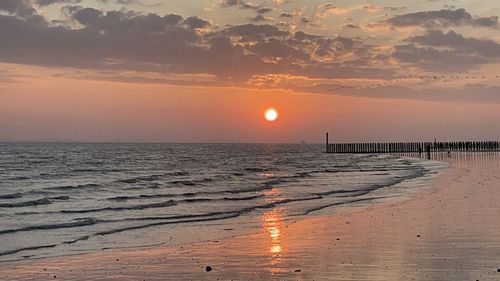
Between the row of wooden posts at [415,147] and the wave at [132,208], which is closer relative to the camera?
the wave at [132,208]

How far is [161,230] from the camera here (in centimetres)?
1712

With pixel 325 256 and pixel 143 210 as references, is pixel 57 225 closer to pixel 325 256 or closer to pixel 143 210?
pixel 143 210

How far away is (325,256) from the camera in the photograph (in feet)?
37.9

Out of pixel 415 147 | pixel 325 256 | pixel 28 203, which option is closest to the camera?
pixel 325 256

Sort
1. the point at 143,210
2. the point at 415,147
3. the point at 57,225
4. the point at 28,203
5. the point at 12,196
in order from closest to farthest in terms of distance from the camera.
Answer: the point at 57,225 → the point at 143,210 → the point at 28,203 → the point at 12,196 → the point at 415,147

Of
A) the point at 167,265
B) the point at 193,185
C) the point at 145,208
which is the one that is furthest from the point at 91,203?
the point at 167,265

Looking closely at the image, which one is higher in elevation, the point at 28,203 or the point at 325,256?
the point at 325,256

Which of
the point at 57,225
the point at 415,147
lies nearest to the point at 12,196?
the point at 57,225

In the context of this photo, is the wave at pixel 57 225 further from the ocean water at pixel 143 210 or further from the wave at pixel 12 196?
the wave at pixel 12 196

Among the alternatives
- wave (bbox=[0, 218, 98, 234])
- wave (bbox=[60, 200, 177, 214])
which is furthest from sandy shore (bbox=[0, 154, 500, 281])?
wave (bbox=[60, 200, 177, 214])

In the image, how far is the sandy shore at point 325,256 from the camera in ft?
32.6

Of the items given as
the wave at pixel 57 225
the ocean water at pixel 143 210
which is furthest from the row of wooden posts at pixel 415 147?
the wave at pixel 57 225

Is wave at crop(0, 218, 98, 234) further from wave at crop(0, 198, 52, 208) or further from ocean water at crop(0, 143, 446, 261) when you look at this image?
wave at crop(0, 198, 52, 208)

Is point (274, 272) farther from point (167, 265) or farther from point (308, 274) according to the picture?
point (167, 265)
